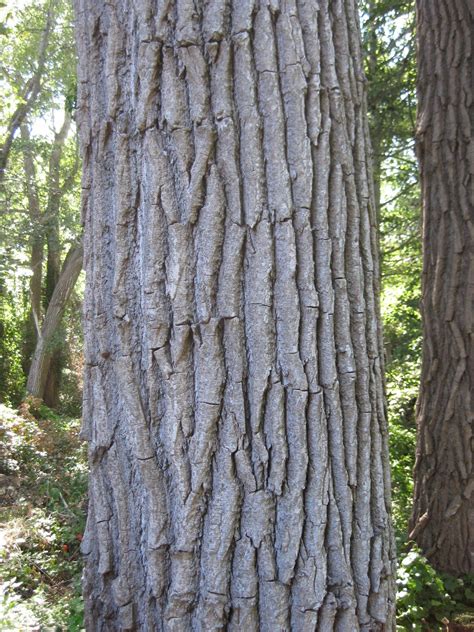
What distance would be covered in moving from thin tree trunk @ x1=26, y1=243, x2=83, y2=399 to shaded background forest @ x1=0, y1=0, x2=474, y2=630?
6 centimetres

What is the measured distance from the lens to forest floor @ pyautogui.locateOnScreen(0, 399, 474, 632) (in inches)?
119

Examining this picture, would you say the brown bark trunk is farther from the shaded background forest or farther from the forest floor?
the forest floor

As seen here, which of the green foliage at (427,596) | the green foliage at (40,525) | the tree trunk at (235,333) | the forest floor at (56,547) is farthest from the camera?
the green foliage at (40,525)

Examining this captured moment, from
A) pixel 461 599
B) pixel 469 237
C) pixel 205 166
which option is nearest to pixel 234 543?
pixel 205 166

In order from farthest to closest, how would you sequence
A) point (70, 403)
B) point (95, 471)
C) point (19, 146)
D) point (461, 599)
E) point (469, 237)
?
point (70, 403), point (19, 146), point (469, 237), point (461, 599), point (95, 471)

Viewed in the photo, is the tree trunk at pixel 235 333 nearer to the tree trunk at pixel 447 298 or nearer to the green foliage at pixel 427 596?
the green foliage at pixel 427 596

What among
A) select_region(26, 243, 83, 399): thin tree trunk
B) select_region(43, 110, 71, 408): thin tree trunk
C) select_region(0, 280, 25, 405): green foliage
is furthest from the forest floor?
select_region(43, 110, 71, 408): thin tree trunk

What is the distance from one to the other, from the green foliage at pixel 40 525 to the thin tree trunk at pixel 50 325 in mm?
4893

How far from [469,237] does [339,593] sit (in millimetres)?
2845

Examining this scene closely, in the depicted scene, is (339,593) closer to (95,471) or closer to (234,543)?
(234,543)

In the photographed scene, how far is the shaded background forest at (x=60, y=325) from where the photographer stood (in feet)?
11.5

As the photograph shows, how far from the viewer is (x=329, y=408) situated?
5.03 ft

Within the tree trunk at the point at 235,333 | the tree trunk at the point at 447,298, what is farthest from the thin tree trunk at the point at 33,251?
the tree trunk at the point at 235,333

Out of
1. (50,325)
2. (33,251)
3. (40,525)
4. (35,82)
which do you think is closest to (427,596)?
(40,525)
